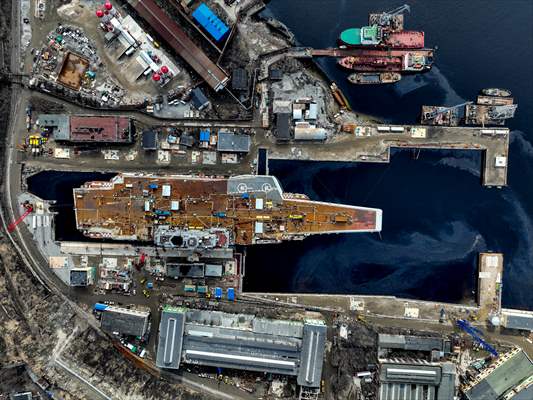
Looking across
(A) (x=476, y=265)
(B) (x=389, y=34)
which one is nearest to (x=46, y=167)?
(B) (x=389, y=34)

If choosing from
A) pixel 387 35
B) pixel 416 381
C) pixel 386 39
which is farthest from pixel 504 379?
pixel 387 35

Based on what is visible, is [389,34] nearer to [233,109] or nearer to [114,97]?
[233,109]

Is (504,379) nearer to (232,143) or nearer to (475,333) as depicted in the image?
(475,333)

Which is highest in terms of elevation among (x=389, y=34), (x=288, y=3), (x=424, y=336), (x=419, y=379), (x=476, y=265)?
(x=288, y=3)

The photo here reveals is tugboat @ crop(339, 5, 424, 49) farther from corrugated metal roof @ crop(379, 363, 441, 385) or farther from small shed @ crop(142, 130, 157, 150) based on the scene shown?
corrugated metal roof @ crop(379, 363, 441, 385)

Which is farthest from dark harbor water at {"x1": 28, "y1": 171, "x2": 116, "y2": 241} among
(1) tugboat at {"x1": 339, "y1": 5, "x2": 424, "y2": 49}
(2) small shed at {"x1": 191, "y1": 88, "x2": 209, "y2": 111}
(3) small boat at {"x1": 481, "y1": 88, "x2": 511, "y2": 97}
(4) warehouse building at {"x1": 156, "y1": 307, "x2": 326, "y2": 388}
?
(3) small boat at {"x1": 481, "y1": 88, "x2": 511, "y2": 97}

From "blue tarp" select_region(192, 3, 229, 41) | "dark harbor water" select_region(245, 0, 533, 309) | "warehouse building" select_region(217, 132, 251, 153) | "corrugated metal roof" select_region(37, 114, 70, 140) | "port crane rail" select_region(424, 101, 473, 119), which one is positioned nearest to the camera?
"corrugated metal roof" select_region(37, 114, 70, 140)

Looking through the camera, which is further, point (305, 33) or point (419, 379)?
point (305, 33)
